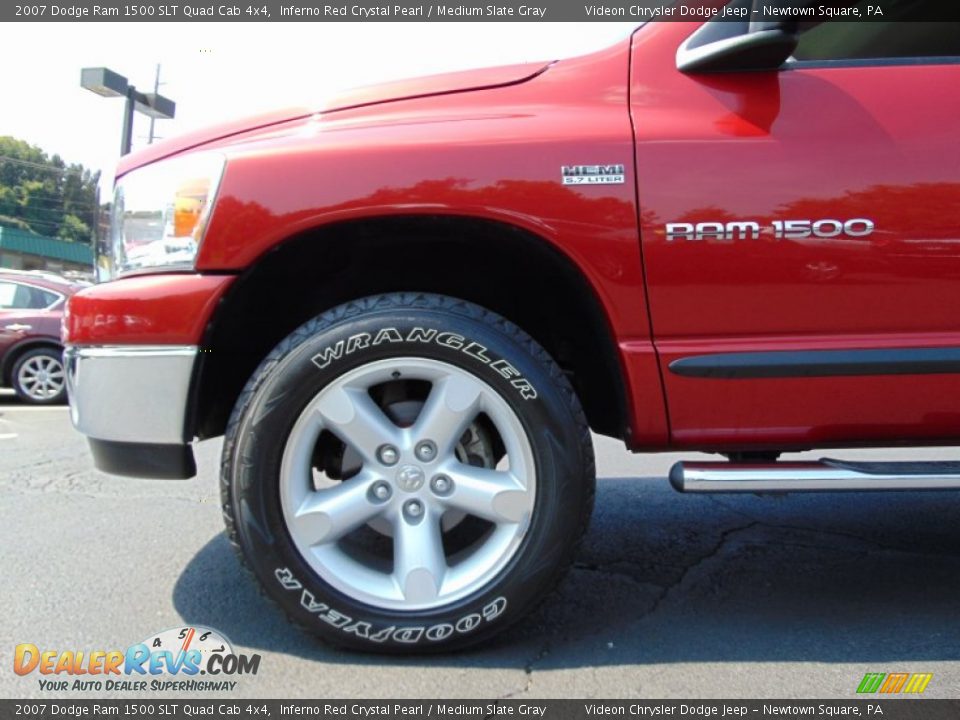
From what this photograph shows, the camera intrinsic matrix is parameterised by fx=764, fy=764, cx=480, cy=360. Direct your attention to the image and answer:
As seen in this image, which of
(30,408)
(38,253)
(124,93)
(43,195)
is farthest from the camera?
(43,195)

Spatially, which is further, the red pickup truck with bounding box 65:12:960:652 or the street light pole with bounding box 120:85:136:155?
the street light pole with bounding box 120:85:136:155

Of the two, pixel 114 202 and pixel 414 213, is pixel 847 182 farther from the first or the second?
pixel 114 202

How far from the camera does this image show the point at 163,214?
2.14 meters

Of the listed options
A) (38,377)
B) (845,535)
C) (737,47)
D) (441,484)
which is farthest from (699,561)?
(38,377)

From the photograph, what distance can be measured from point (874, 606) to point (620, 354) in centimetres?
127

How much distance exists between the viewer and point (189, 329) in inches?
81.0

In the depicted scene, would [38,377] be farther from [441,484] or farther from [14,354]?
[441,484]

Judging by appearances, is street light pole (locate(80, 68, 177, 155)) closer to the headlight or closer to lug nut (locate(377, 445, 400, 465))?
the headlight

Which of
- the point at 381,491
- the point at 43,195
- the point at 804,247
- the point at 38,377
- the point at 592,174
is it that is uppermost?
the point at 592,174

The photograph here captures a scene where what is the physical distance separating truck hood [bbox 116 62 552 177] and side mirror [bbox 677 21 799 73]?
1.40 ft

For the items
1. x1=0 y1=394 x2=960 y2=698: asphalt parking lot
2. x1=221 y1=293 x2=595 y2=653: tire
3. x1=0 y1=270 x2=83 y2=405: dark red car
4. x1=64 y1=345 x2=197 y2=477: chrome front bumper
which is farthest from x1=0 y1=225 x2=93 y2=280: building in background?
x1=221 y1=293 x2=595 y2=653: tire

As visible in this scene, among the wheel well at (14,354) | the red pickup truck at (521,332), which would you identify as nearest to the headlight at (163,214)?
the red pickup truck at (521,332)

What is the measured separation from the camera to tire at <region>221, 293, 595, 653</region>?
2045 millimetres

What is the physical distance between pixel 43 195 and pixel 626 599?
217 ft
